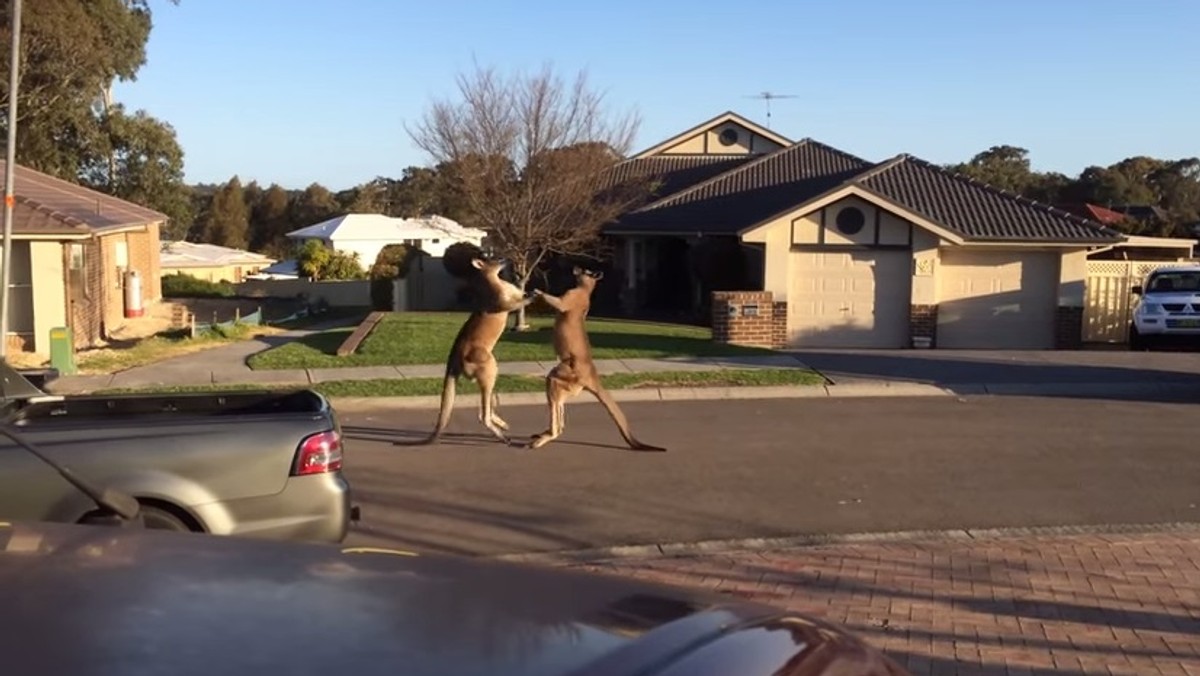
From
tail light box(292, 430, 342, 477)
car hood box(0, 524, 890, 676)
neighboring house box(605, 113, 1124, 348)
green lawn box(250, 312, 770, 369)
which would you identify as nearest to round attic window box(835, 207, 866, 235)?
neighboring house box(605, 113, 1124, 348)

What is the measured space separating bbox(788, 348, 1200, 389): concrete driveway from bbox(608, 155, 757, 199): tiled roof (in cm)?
1843

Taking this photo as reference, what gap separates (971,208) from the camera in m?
28.3

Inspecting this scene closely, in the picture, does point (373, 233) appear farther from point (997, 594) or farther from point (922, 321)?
point (997, 594)

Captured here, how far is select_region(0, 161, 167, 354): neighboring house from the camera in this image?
22.8 m

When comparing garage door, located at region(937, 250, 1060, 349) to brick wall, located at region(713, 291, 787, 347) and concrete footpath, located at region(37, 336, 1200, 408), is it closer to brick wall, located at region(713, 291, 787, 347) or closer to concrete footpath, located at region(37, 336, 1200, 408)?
brick wall, located at region(713, 291, 787, 347)

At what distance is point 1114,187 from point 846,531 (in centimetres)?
7483

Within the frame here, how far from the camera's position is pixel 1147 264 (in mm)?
28469

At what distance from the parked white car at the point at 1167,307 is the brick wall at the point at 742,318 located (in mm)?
7640

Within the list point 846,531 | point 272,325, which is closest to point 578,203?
point 272,325

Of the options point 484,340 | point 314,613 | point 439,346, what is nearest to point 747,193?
point 439,346

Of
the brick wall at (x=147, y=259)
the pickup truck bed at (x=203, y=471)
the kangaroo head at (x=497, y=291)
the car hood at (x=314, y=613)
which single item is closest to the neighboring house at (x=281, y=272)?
the brick wall at (x=147, y=259)

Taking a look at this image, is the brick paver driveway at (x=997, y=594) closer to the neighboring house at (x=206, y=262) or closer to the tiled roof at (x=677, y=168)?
the tiled roof at (x=677, y=168)

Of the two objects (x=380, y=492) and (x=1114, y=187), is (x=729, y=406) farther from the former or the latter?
(x=1114, y=187)

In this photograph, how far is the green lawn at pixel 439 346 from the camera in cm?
1939
